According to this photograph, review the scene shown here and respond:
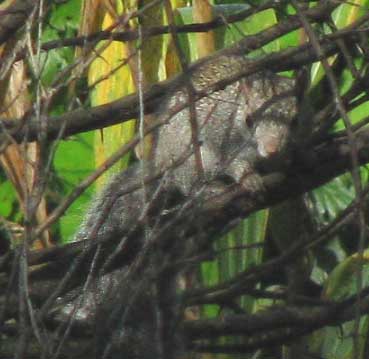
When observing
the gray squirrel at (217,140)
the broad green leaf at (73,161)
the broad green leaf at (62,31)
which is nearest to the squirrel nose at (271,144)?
the gray squirrel at (217,140)

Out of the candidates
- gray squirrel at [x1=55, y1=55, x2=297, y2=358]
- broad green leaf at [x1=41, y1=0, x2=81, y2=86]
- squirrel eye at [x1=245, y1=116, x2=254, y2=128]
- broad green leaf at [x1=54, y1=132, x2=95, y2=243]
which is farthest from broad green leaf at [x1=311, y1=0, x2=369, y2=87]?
broad green leaf at [x1=41, y1=0, x2=81, y2=86]

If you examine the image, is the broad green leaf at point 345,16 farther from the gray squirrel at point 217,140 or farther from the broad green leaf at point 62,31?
the broad green leaf at point 62,31

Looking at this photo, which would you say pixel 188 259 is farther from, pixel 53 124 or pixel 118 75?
pixel 118 75

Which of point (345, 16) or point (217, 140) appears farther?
point (345, 16)

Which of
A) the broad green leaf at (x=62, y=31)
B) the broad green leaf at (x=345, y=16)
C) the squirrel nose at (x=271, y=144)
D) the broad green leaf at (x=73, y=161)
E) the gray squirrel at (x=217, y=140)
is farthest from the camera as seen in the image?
the broad green leaf at (x=62, y=31)

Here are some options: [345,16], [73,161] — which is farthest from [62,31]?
[345,16]

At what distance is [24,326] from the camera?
1620 millimetres

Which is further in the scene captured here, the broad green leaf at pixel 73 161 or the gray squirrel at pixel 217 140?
the broad green leaf at pixel 73 161

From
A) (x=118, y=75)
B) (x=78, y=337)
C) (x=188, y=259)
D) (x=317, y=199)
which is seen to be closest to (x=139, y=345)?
(x=78, y=337)

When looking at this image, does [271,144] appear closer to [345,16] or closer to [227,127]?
[227,127]

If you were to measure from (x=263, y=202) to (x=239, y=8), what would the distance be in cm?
115

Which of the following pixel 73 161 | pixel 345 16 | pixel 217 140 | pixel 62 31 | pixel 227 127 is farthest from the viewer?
pixel 62 31

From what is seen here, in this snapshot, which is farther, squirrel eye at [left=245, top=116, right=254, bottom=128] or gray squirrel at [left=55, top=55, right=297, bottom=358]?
squirrel eye at [left=245, top=116, right=254, bottom=128]

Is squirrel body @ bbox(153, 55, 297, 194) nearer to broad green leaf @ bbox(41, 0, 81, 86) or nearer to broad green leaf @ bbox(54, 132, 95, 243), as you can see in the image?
broad green leaf @ bbox(54, 132, 95, 243)
